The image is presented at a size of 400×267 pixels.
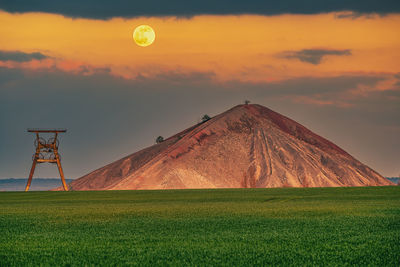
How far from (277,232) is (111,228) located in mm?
7265

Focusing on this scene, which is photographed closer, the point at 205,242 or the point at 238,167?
the point at 205,242

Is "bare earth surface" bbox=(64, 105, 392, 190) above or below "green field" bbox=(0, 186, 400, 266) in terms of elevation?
above

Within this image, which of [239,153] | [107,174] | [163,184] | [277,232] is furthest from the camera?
[107,174]

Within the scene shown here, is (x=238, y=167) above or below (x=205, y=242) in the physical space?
above

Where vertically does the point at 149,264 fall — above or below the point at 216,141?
below

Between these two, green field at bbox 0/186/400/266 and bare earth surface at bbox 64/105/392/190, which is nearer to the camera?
green field at bbox 0/186/400/266

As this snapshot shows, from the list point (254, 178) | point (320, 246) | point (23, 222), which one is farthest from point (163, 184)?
point (320, 246)

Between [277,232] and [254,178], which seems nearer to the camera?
[277,232]

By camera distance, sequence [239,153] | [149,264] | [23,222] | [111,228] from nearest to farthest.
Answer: [149,264] → [111,228] → [23,222] → [239,153]

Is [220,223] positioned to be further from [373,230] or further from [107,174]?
[107,174]

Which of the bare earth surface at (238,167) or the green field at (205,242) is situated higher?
the bare earth surface at (238,167)

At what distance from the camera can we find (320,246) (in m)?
17.9

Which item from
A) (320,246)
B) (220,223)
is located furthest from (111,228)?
(320,246)

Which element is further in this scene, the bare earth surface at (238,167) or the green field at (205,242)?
the bare earth surface at (238,167)
